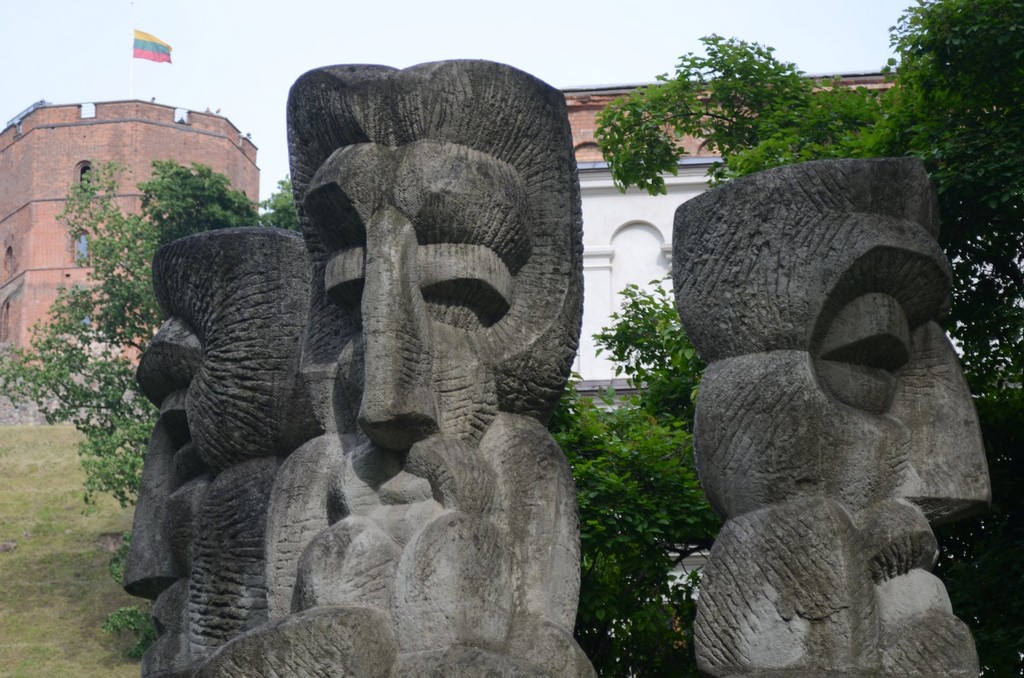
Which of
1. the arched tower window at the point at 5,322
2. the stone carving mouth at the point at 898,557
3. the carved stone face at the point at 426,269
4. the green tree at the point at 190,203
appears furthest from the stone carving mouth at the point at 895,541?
the arched tower window at the point at 5,322

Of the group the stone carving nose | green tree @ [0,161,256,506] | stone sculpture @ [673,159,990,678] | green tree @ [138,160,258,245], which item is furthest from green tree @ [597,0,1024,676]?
green tree @ [138,160,258,245]

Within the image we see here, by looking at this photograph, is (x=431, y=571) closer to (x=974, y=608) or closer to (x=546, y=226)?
(x=546, y=226)

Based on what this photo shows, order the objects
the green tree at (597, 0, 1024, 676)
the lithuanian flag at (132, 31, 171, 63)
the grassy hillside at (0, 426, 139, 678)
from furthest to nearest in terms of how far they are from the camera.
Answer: the lithuanian flag at (132, 31, 171, 63), the grassy hillside at (0, 426, 139, 678), the green tree at (597, 0, 1024, 676)

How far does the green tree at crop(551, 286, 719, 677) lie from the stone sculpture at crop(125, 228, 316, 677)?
19.8ft

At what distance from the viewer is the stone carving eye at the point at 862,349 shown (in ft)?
21.0

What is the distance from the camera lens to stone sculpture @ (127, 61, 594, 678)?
19.6ft

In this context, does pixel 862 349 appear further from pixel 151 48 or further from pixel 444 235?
pixel 151 48

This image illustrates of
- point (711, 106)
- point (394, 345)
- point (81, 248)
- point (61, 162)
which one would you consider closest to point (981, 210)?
point (394, 345)

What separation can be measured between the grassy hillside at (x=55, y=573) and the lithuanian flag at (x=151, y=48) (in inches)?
776

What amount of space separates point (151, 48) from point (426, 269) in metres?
64.3

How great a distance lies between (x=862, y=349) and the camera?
21.1 feet

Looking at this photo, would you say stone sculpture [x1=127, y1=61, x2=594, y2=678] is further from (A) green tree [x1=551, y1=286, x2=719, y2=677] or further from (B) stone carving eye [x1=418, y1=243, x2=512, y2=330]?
(A) green tree [x1=551, y1=286, x2=719, y2=677]

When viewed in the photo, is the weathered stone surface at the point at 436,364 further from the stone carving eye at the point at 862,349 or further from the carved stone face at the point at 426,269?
the stone carving eye at the point at 862,349

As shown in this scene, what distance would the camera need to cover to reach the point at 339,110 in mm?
6793
